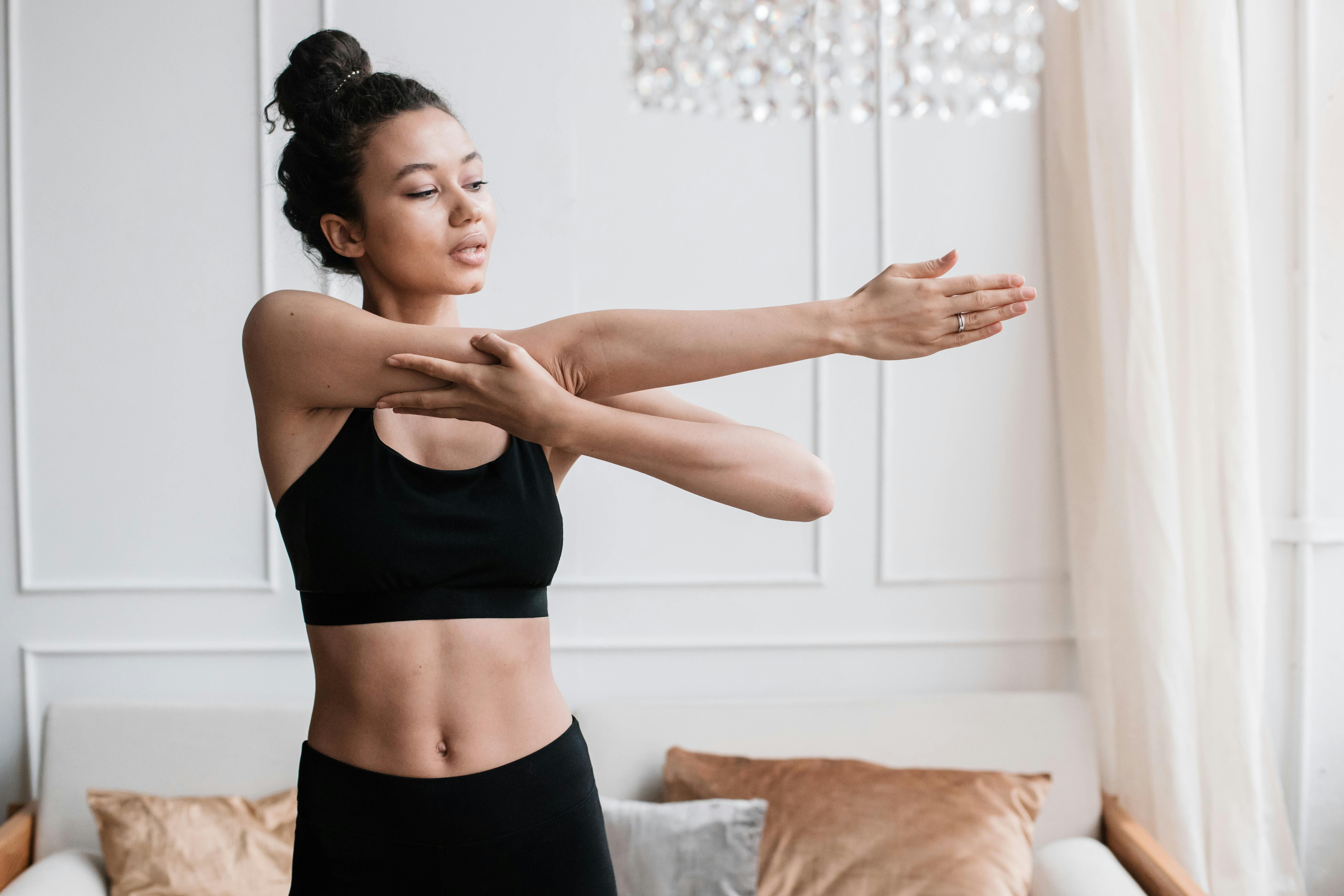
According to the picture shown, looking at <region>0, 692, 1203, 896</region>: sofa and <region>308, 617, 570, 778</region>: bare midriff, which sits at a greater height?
<region>308, 617, 570, 778</region>: bare midriff

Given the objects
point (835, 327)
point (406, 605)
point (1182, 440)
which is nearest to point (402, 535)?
point (406, 605)

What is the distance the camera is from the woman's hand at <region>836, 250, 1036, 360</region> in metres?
1.00

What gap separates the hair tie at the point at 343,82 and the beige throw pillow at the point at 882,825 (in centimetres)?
156

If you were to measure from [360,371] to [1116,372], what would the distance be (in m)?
1.78

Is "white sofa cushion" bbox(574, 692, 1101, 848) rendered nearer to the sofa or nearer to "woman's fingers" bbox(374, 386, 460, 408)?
the sofa

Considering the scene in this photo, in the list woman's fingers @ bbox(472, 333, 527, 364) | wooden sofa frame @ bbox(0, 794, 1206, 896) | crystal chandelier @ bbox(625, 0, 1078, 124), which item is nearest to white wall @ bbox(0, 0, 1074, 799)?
wooden sofa frame @ bbox(0, 794, 1206, 896)

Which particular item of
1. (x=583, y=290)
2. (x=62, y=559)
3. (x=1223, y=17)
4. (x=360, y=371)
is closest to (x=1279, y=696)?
(x=1223, y=17)

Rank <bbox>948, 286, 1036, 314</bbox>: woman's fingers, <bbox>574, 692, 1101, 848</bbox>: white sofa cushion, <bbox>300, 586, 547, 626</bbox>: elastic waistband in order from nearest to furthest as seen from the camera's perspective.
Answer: <bbox>948, 286, 1036, 314</bbox>: woman's fingers, <bbox>300, 586, 547, 626</bbox>: elastic waistband, <bbox>574, 692, 1101, 848</bbox>: white sofa cushion

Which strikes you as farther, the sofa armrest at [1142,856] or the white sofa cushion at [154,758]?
the white sofa cushion at [154,758]

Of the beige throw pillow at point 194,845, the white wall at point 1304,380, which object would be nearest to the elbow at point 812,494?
the beige throw pillow at point 194,845

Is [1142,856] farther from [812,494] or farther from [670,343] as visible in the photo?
[670,343]

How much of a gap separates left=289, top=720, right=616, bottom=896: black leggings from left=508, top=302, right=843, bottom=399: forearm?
18.1 inches

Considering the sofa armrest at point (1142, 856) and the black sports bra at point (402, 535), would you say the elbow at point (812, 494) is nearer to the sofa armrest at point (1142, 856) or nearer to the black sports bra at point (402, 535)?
the black sports bra at point (402, 535)

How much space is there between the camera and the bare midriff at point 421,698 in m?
1.11
